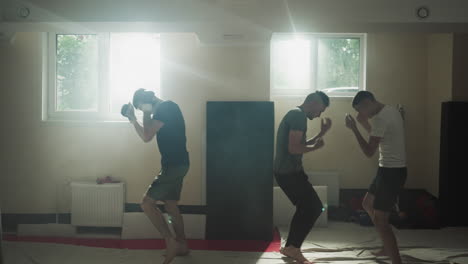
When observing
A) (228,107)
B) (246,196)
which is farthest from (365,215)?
(228,107)

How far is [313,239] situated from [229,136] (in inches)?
56.9

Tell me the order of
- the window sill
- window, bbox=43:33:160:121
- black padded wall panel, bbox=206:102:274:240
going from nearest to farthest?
1. black padded wall panel, bbox=206:102:274:240
2. the window sill
3. window, bbox=43:33:160:121

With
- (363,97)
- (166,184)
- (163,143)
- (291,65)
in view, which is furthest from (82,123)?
(363,97)

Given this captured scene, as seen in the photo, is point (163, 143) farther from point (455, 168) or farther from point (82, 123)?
point (455, 168)

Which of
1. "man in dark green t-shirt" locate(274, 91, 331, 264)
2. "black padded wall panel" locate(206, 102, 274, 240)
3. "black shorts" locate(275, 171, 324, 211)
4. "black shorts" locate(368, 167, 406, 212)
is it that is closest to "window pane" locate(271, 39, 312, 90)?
"black padded wall panel" locate(206, 102, 274, 240)

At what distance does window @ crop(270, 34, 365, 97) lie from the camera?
7.59 m

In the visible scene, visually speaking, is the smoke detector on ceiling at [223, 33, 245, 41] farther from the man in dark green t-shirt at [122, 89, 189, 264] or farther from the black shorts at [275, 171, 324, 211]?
the black shorts at [275, 171, 324, 211]

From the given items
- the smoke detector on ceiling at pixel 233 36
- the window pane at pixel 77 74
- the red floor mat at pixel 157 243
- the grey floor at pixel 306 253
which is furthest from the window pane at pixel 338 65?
the window pane at pixel 77 74

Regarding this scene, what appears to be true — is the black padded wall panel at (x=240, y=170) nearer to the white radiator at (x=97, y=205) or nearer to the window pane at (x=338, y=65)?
the white radiator at (x=97, y=205)

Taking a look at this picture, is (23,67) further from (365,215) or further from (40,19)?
(365,215)

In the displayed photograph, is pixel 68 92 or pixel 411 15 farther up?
pixel 411 15

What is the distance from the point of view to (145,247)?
5719mm

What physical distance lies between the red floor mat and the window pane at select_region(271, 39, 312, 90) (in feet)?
7.61

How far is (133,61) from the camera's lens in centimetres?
662
